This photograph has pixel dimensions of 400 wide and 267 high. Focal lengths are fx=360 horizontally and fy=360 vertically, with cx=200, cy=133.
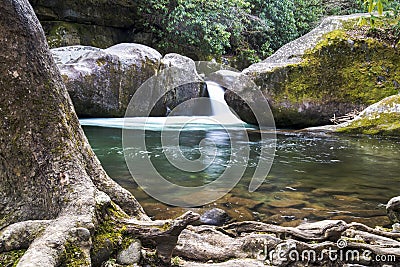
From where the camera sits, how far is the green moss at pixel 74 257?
1.87 m

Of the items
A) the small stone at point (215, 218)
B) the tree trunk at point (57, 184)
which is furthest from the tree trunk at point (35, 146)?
the small stone at point (215, 218)

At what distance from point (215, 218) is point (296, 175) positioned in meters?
2.89

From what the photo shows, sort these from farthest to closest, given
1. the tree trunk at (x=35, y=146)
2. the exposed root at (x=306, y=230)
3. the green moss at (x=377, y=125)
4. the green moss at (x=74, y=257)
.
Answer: the green moss at (x=377, y=125)
the exposed root at (x=306, y=230)
the tree trunk at (x=35, y=146)
the green moss at (x=74, y=257)

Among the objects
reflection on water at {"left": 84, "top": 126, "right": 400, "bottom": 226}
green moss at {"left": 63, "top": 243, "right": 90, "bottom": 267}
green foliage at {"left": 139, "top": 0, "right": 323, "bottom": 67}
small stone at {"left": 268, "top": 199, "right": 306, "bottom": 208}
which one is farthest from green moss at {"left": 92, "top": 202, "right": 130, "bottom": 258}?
green foliage at {"left": 139, "top": 0, "right": 323, "bottom": 67}

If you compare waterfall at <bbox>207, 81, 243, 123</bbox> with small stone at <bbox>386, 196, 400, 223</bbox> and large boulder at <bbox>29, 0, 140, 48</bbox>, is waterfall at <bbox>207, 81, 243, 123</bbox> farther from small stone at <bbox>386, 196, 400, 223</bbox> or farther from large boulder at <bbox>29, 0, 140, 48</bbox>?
small stone at <bbox>386, 196, 400, 223</bbox>

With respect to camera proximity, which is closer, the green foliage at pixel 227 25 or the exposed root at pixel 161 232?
the exposed root at pixel 161 232

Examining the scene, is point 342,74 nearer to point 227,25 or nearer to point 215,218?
point 227,25

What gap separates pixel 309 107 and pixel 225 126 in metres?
3.17

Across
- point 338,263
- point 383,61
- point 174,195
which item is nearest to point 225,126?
point 383,61

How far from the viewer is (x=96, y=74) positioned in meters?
12.5

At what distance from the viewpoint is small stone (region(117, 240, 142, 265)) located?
2.23 metres

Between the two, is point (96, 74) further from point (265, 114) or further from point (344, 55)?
point (344, 55)

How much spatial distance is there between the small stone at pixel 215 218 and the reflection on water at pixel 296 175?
10.4 inches

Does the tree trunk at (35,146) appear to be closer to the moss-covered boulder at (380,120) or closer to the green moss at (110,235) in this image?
the green moss at (110,235)
